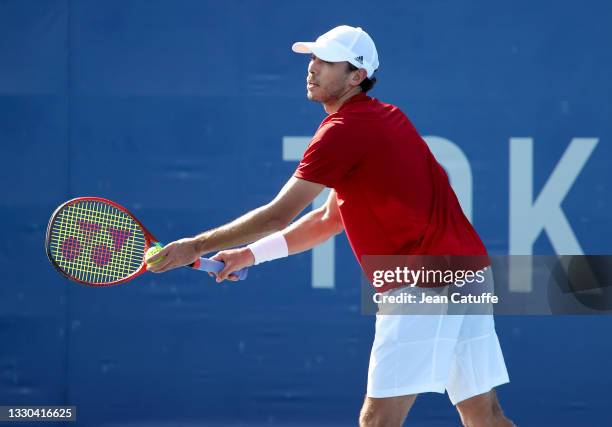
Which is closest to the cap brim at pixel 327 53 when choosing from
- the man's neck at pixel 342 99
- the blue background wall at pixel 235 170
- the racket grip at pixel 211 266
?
the man's neck at pixel 342 99

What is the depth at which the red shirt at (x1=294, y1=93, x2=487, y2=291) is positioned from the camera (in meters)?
3.21

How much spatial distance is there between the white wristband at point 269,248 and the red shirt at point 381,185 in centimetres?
38

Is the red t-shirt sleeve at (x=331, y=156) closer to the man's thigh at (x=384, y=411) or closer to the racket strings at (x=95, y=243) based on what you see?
the man's thigh at (x=384, y=411)

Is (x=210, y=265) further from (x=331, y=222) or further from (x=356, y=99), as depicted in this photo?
(x=356, y=99)

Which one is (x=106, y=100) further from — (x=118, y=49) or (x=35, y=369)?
(x=35, y=369)

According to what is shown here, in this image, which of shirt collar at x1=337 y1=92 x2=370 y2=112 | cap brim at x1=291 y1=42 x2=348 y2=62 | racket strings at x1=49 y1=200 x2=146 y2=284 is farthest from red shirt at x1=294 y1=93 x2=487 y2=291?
racket strings at x1=49 y1=200 x2=146 y2=284

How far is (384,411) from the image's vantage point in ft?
10.2

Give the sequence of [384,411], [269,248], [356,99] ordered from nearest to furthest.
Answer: [384,411]
[356,99]
[269,248]

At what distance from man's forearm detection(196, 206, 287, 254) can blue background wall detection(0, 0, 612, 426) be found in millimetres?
1707

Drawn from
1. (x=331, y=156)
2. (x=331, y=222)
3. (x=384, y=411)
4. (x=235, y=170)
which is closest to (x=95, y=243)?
(x=331, y=222)

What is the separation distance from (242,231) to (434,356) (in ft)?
2.22

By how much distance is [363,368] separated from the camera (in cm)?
499

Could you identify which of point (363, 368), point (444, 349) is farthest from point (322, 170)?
point (363, 368)

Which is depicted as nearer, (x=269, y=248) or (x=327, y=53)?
(x=327, y=53)
